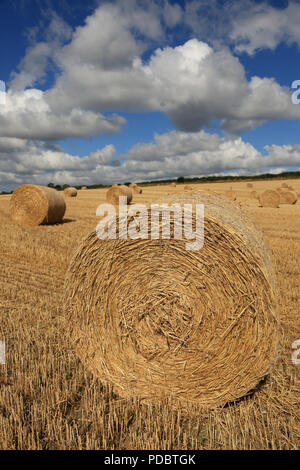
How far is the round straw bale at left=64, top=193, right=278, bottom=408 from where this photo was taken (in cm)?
307

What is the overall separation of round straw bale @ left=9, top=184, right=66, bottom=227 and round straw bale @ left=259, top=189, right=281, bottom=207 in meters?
13.2

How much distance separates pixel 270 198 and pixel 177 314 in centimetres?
1941

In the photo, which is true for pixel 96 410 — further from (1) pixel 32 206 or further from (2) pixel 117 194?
(2) pixel 117 194

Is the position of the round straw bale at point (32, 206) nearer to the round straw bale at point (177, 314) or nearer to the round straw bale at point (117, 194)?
the round straw bale at point (117, 194)

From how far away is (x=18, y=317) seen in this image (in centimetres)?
481

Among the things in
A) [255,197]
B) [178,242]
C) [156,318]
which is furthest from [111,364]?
[255,197]

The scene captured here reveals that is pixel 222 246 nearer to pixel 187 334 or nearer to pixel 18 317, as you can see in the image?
pixel 187 334

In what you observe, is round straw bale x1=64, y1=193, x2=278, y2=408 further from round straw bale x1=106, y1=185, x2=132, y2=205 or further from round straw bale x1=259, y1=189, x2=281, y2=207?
round straw bale x1=259, y1=189, x2=281, y2=207

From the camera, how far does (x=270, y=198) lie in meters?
21.2

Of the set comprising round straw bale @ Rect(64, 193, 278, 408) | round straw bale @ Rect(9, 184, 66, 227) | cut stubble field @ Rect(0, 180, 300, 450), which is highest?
round straw bale @ Rect(9, 184, 66, 227)

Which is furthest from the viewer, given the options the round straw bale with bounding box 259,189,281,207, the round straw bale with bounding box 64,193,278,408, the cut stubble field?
the round straw bale with bounding box 259,189,281,207

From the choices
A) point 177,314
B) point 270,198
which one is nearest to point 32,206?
point 177,314

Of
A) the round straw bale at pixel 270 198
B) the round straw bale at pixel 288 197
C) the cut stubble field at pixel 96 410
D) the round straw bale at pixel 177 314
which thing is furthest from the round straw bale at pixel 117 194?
the round straw bale at pixel 177 314

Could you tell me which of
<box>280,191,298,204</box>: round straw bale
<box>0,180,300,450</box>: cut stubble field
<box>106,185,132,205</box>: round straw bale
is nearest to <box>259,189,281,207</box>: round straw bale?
<box>280,191,298,204</box>: round straw bale
